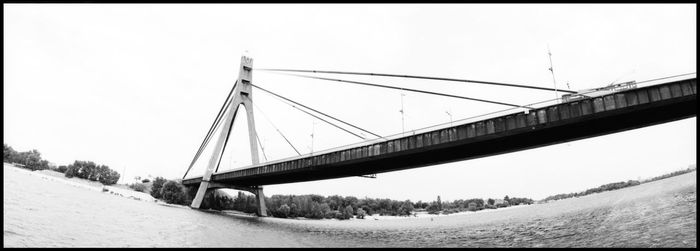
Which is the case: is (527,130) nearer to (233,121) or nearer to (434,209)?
(233,121)

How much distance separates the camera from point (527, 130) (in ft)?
94.4

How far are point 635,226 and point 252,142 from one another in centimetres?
5262

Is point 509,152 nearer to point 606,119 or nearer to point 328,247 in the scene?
point 606,119

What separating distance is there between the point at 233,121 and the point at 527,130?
52808 mm

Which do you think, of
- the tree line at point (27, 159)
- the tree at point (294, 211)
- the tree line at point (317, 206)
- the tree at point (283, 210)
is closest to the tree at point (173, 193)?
the tree line at point (317, 206)

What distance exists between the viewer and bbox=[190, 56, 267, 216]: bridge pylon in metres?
66.8

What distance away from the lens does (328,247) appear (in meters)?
23.5

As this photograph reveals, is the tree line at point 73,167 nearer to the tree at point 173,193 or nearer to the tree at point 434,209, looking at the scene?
the tree at point 173,193

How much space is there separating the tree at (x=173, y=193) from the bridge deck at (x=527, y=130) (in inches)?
1887

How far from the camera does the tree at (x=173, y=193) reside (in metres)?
80.8

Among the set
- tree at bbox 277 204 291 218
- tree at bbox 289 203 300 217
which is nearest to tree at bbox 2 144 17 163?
tree at bbox 277 204 291 218

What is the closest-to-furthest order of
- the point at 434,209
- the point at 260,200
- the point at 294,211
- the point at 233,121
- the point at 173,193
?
the point at 233,121
the point at 260,200
the point at 173,193
the point at 294,211
the point at 434,209

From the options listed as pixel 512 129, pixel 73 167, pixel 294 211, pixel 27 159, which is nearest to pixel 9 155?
pixel 27 159

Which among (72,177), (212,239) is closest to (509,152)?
(212,239)
